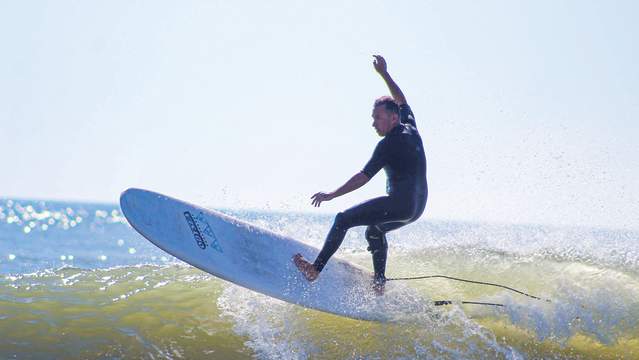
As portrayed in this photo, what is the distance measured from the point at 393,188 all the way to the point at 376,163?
33cm

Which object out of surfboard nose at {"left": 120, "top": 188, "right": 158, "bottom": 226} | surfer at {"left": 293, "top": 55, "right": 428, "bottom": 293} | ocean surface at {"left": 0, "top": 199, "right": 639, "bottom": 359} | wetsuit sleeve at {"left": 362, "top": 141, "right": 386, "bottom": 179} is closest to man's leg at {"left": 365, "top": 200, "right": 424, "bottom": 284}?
surfer at {"left": 293, "top": 55, "right": 428, "bottom": 293}

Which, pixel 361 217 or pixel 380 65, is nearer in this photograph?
pixel 361 217

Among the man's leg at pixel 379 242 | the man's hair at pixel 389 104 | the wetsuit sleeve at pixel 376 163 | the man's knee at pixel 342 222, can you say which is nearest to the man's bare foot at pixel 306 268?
the man's knee at pixel 342 222

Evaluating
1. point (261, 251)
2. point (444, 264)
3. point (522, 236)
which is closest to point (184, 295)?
point (261, 251)

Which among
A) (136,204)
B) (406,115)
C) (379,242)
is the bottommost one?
(136,204)

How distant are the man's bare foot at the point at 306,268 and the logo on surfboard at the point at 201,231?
0.78 meters

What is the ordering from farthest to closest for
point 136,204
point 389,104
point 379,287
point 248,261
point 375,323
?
point 379,287 → point 248,261 → point 375,323 → point 136,204 → point 389,104

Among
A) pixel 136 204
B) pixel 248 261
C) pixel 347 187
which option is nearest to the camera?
pixel 347 187

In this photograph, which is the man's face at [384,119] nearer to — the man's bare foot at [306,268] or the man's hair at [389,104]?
the man's hair at [389,104]

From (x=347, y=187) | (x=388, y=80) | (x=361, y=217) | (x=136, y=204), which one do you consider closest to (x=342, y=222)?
(x=361, y=217)

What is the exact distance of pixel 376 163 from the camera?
6.20 metres

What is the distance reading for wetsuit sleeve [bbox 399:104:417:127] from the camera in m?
6.81

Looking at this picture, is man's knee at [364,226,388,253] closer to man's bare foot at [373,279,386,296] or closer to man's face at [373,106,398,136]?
man's bare foot at [373,279,386,296]

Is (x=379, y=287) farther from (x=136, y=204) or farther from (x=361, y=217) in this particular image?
(x=136, y=204)
